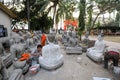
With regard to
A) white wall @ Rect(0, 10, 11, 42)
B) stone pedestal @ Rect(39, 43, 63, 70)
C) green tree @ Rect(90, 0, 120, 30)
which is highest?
green tree @ Rect(90, 0, 120, 30)

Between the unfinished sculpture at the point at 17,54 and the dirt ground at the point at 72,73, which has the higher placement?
the unfinished sculpture at the point at 17,54

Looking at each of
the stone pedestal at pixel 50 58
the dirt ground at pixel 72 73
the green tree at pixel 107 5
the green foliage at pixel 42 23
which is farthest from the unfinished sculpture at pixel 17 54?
the green foliage at pixel 42 23

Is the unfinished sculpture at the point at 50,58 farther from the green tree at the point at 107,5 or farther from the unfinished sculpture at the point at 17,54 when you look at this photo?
the green tree at the point at 107,5

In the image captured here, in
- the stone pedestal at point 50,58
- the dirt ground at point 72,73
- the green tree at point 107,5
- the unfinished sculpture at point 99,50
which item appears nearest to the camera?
the dirt ground at point 72,73

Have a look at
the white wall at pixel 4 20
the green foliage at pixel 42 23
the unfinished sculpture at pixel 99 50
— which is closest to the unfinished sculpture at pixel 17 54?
the unfinished sculpture at pixel 99 50

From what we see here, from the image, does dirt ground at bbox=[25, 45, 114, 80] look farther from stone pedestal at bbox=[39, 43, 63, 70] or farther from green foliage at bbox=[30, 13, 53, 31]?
green foliage at bbox=[30, 13, 53, 31]

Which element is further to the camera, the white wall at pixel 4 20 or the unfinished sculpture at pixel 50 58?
the white wall at pixel 4 20

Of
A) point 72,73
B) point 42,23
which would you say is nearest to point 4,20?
point 72,73

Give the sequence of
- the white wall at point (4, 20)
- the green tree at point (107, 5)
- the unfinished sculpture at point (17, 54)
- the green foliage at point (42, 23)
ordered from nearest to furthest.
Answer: the unfinished sculpture at point (17, 54)
the white wall at point (4, 20)
the green tree at point (107, 5)
the green foliage at point (42, 23)

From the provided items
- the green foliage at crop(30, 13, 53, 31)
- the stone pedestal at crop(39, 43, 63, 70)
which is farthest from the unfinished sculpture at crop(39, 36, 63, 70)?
the green foliage at crop(30, 13, 53, 31)

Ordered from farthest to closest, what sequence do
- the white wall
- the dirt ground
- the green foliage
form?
1. the green foliage
2. the white wall
3. the dirt ground

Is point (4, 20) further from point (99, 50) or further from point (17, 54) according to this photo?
point (99, 50)

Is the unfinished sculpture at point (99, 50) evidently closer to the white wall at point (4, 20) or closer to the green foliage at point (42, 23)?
the white wall at point (4, 20)

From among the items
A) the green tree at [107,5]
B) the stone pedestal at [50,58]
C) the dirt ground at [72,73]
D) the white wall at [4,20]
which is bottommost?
the dirt ground at [72,73]
